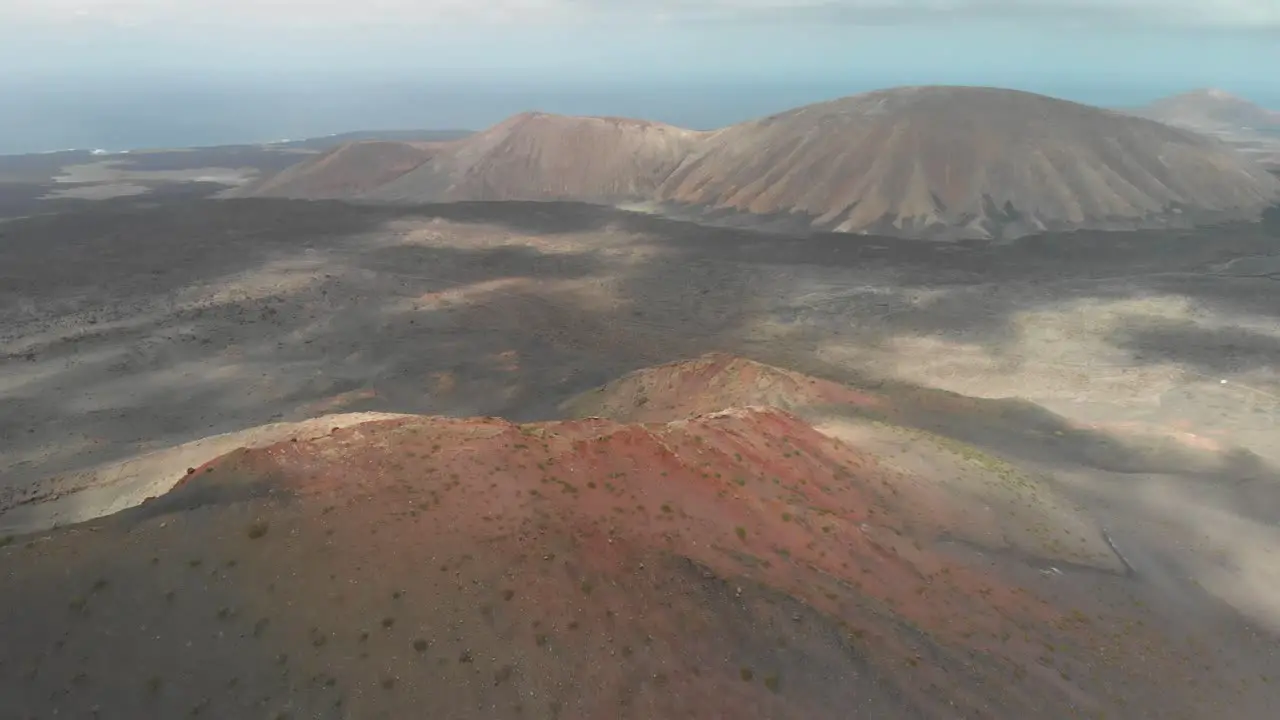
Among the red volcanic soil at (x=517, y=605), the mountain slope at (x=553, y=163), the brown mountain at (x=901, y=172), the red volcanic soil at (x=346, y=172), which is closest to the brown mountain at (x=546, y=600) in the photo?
the red volcanic soil at (x=517, y=605)

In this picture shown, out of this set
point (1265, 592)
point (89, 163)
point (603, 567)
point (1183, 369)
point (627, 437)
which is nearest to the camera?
point (603, 567)

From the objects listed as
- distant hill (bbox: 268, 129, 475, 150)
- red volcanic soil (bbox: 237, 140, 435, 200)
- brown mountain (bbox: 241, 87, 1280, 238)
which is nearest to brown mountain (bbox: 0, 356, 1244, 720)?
brown mountain (bbox: 241, 87, 1280, 238)

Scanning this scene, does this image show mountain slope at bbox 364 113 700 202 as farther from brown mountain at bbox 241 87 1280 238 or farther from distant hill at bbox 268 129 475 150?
distant hill at bbox 268 129 475 150

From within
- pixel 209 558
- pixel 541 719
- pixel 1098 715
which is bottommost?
pixel 1098 715

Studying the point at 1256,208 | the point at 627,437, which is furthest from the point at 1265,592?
the point at 1256,208

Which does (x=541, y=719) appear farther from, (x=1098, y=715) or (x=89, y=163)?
(x=89, y=163)

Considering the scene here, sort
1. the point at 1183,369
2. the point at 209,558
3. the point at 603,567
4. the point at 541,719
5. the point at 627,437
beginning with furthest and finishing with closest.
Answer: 1. the point at 1183,369
2. the point at 627,437
3. the point at 603,567
4. the point at 209,558
5. the point at 541,719
